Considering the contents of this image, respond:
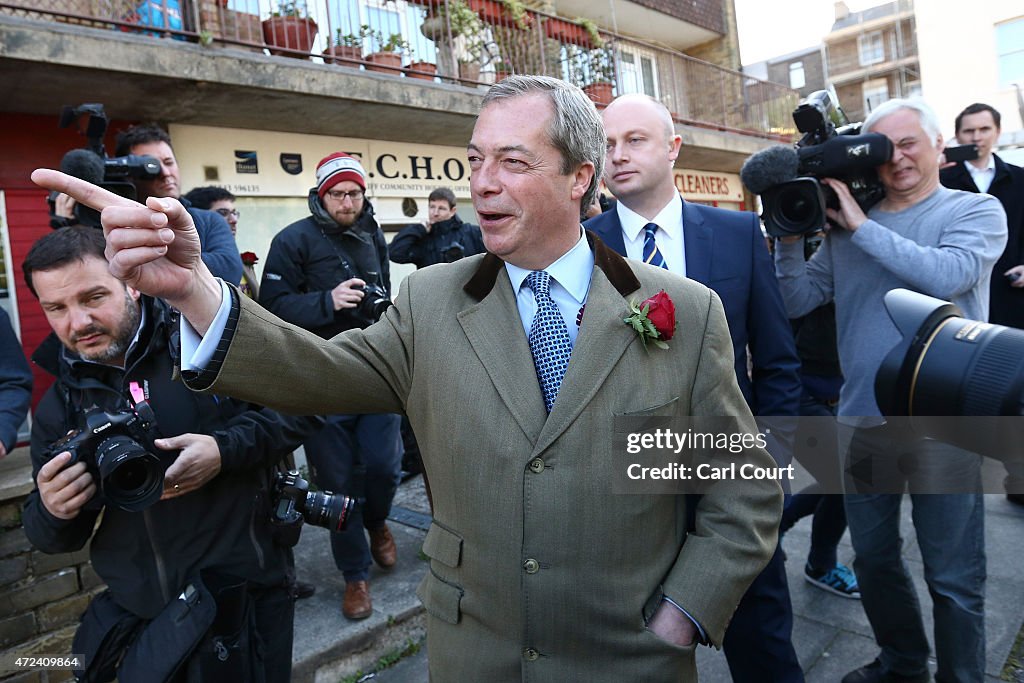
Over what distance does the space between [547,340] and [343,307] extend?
7.30 feet

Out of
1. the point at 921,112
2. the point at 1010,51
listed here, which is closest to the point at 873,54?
the point at 1010,51

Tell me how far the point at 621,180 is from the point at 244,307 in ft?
5.18

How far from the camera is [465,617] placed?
64.0 inches

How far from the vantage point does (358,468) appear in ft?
12.8

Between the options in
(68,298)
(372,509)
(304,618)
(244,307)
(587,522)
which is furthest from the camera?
(372,509)

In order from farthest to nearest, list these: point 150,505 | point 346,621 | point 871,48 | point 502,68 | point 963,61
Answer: point 871,48 < point 963,61 < point 502,68 < point 346,621 < point 150,505

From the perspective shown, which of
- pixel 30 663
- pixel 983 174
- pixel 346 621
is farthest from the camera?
pixel 983 174

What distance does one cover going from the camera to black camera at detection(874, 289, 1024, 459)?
3.36ft

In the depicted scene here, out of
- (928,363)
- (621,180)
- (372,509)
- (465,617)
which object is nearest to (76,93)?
(372,509)

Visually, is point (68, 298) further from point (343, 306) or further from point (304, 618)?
point (304, 618)

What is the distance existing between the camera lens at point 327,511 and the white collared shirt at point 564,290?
1.04m

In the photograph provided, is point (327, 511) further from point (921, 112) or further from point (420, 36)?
point (420, 36)

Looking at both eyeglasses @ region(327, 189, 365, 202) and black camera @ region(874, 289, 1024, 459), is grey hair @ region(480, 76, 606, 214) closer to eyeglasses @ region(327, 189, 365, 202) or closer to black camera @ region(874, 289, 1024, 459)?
black camera @ region(874, 289, 1024, 459)

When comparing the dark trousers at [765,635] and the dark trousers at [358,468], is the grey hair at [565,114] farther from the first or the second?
the dark trousers at [358,468]
